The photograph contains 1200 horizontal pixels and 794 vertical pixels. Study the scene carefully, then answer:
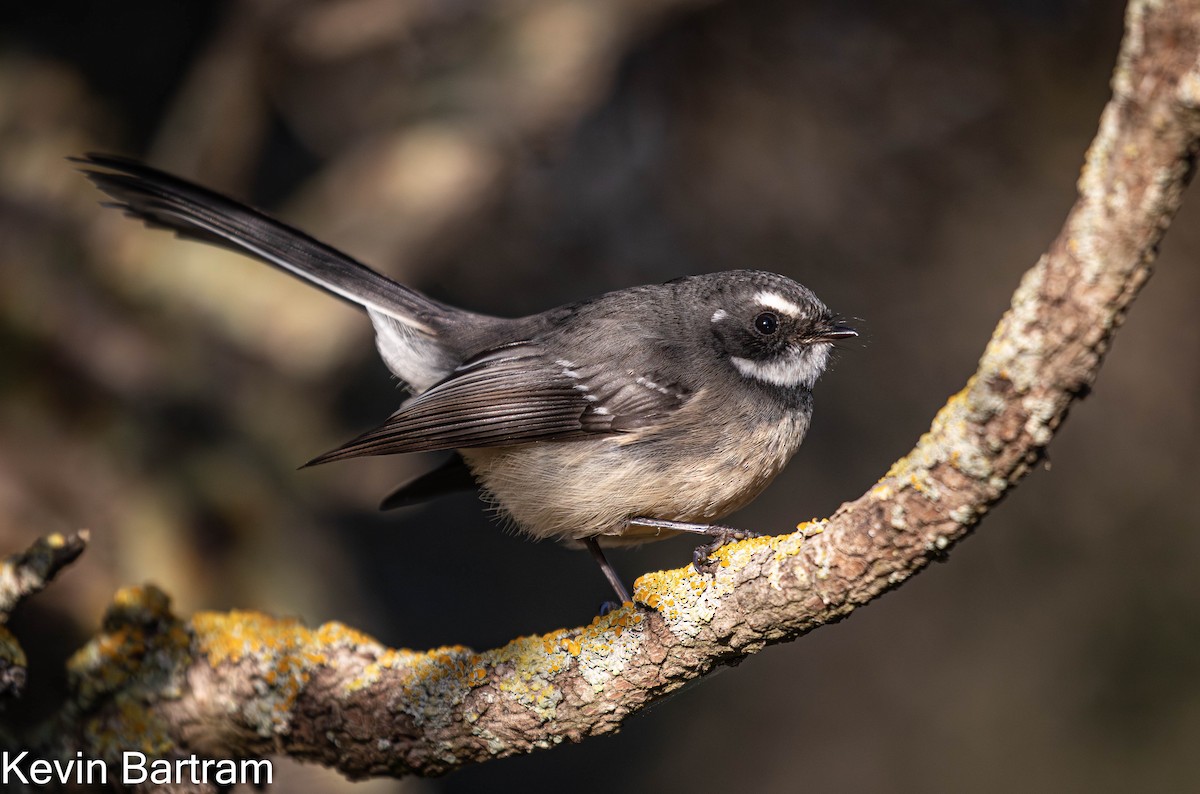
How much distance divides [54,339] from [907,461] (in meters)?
4.12

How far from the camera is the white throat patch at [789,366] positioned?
360 centimetres

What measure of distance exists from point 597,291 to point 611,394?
2.83 metres

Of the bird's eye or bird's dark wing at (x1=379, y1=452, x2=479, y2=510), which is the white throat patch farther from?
bird's dark wing at (x1=379, y1=452, x2=479, y2=510)

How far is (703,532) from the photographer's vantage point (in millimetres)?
3252

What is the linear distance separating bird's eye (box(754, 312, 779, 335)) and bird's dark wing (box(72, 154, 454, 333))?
4.61 feet

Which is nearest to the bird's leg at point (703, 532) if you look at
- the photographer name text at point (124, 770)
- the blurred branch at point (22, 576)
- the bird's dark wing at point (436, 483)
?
the bird's dark wing at point (436, 483)

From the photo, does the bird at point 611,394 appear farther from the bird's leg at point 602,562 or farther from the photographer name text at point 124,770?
the photographer name text at point 124,770

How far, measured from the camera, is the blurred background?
196 inches

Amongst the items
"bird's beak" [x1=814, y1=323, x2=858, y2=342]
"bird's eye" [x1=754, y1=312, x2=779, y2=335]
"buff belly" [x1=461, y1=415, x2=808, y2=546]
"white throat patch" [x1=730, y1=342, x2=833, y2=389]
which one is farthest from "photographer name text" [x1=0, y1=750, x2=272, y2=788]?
"bird's beak" [x1=814, y1=323, x2=858, y2=342]

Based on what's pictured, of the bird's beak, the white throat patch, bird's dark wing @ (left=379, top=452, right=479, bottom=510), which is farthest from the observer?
bird's dark wing @ (left=379, top=452, right=479, bottom=510)

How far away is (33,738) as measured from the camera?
3.42 metres

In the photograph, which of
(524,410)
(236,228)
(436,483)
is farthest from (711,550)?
(236,228)

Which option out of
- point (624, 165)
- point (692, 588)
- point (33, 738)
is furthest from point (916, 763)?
point (33, 738)

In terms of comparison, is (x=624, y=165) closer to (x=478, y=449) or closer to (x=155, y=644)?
(x=478, y=449)
